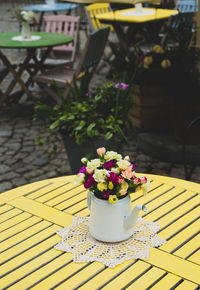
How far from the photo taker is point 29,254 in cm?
193

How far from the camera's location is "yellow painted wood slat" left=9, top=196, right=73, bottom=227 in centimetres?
217

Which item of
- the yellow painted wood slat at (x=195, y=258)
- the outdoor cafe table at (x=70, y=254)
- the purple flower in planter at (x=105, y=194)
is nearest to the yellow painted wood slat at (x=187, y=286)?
the outdoor cafe table at (x=70, y=254)

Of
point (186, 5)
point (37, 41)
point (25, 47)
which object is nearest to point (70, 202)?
point (25, 47)

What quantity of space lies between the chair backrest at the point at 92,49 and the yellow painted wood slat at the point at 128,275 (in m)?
3.54

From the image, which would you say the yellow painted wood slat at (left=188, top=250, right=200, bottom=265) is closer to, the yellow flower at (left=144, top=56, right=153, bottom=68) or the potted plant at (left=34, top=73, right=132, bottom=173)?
the potted plant at (left=34, top=73, right=132, bottom=173)

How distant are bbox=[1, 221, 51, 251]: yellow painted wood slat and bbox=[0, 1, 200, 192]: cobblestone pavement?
2058 millimetres

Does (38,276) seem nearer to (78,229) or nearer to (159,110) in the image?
(78,229)

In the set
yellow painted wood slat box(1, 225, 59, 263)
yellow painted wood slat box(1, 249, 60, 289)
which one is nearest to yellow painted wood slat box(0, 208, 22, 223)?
yellow painted wood slat box(1, 225, 59, 263)

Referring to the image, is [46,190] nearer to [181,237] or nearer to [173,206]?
[173,206]

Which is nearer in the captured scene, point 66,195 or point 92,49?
point 66,195

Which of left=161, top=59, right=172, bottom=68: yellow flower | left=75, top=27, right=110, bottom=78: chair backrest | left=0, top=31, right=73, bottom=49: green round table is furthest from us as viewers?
left=0, top=31, right=73, bottom=49: green round table

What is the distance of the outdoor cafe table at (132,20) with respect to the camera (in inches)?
269

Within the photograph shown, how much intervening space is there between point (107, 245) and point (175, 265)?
0.99 ft

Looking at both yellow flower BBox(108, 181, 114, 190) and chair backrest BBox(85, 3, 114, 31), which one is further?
chair backrest BBox(85, 3, 114, 31)
